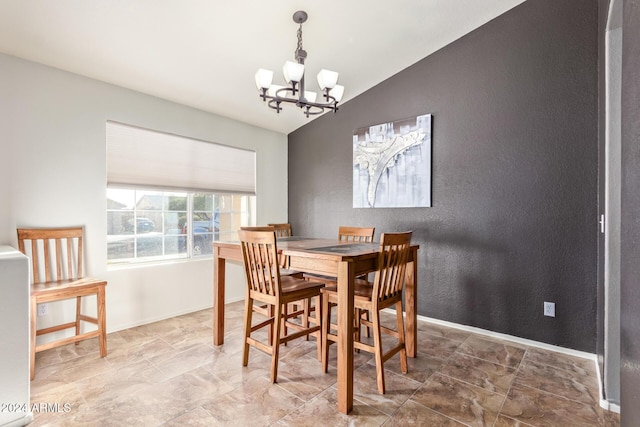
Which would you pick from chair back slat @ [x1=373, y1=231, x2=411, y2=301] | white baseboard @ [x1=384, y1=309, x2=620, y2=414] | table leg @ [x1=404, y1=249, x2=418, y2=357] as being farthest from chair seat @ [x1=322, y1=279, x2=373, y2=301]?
white baseboard @ [x1=384, y1=309, x2=620, y2=414]

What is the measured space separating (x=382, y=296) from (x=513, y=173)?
171 centimetres

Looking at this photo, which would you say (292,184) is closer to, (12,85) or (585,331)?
(12,85)

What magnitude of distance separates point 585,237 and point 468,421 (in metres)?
1.74

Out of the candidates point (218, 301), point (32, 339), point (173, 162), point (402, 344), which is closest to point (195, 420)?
point (218, 301)

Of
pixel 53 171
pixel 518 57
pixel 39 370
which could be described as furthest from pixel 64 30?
pixel 518 57

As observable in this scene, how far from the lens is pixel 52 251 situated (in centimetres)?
264

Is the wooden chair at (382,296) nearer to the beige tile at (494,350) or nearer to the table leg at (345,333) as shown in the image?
the table leg at (345,333)

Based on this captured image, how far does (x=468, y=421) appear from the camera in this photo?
5.64 feet

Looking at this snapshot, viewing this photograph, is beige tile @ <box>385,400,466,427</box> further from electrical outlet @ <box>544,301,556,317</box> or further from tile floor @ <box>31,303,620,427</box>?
electrical outlet @ <box>544,301,556,317</box>

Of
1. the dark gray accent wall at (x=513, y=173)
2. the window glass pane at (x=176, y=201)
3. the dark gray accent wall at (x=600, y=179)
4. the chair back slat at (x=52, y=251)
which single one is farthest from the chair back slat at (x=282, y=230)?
the dark gray accent wall at (x=600, y=179)

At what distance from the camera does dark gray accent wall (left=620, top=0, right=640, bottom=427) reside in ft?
2.86

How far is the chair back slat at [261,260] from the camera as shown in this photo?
2.09 meters

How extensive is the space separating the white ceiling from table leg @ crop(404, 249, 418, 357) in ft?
6.46

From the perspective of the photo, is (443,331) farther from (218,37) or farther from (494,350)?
(218,37)
